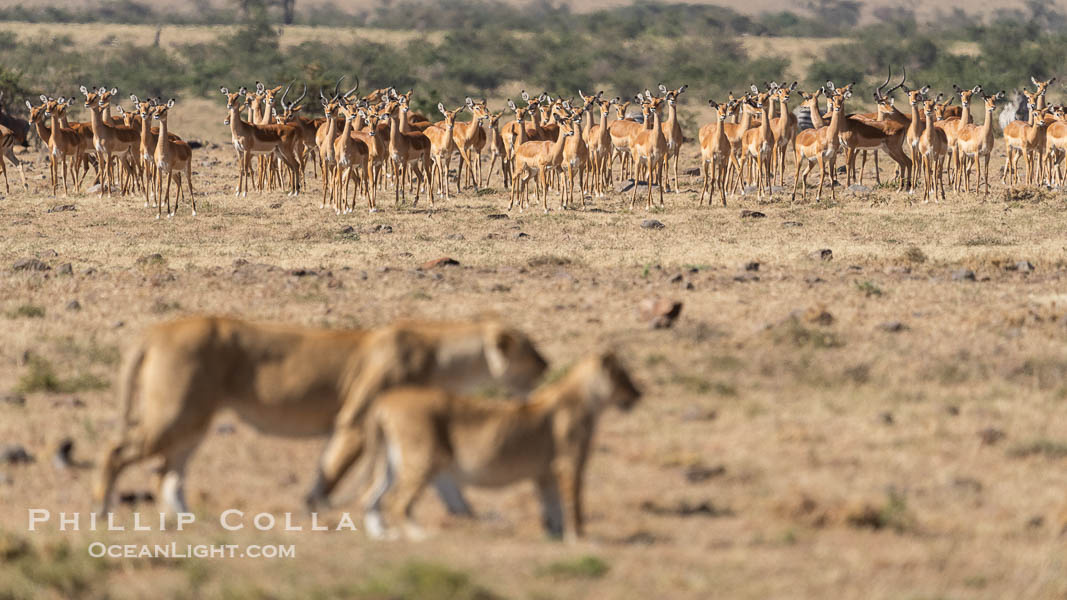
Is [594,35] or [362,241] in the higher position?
[594,35]

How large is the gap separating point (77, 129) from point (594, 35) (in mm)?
68566

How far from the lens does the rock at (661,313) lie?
12.4 metres

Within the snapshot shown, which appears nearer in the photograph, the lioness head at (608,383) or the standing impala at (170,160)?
the lioness head at (608,383)

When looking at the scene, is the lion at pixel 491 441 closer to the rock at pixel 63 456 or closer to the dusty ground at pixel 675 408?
the dusty ground at pixel 675 408

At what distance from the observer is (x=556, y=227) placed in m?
22.6

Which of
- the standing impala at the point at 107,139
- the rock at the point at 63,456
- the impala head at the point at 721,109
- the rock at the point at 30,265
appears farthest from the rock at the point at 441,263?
the standing impala at the point at 107,139

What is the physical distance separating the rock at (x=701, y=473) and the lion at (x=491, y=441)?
1.41 meters

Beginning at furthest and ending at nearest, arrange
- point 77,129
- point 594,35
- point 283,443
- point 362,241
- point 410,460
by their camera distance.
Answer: point 594,35, point 77,129, point 362,241, point 283,443, point 410,460

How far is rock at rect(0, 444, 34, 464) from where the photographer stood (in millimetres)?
8289

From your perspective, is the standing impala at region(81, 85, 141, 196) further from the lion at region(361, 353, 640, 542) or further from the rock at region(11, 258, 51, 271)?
the lion at region(361, 353, 640, 542)

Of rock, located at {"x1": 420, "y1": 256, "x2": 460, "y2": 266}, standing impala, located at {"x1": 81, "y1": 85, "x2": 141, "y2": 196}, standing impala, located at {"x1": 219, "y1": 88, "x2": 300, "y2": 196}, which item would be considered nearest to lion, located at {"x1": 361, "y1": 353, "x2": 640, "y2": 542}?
Answer: rock, located at {"x1": 420, "y1": 256, "x2": 460, "y2": 266}

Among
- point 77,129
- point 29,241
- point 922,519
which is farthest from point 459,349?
point 77,129

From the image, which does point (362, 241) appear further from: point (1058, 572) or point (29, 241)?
point (1058, 572)

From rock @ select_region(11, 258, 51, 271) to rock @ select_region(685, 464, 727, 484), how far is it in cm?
1144
